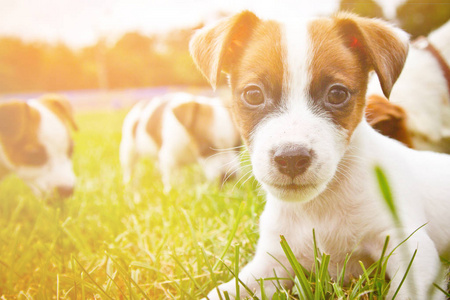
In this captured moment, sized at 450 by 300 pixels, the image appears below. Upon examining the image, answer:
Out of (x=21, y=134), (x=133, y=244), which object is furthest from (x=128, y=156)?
(x=133, y=244)

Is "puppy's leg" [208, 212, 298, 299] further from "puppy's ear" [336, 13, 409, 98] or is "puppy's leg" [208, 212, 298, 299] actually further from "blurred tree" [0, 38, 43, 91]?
"blurred tree" [0, 38, 43, 91]

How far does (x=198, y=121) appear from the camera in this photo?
375 centimetres

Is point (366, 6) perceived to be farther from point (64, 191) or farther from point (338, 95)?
point (64, 191)

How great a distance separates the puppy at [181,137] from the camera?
371 centimetres

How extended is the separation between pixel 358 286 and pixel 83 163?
125 inches

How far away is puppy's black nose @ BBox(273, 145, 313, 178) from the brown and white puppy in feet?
7.09

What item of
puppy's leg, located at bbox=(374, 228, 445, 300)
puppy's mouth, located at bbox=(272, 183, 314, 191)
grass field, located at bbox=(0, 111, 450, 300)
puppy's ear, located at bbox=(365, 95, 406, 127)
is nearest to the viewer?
puppy's leg, located at bbox=(374, 228, 445, 300)

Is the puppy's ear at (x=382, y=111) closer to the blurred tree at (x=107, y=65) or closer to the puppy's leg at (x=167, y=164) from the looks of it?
the blurred tree at (x=107, y=65)

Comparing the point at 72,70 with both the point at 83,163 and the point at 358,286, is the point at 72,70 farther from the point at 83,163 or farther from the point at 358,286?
the point at 358,286

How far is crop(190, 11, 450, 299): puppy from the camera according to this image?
1387 mm

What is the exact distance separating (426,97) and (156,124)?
258 centimetres

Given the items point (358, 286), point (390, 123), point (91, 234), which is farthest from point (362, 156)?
point (91, 234)

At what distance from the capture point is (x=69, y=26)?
2.54 m

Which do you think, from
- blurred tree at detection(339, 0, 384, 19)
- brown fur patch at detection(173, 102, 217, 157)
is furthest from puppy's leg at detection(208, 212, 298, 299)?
brown fur patch at detection(173, 102, 217, 157)
